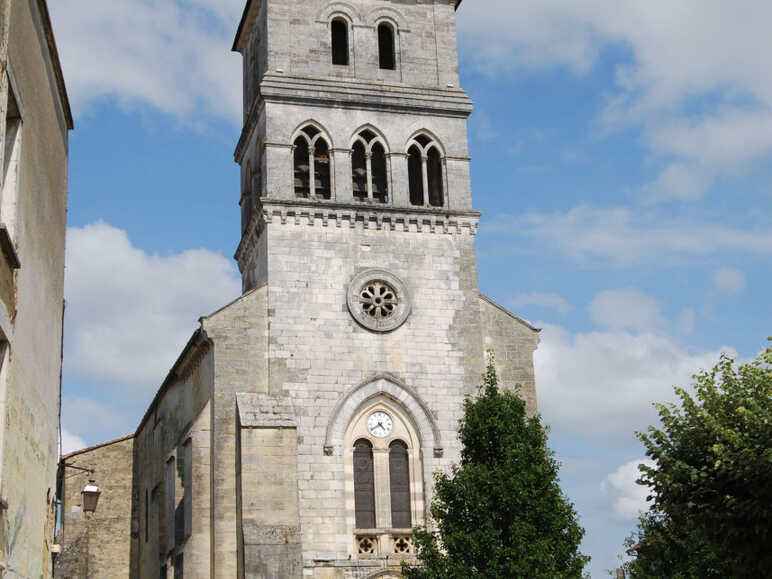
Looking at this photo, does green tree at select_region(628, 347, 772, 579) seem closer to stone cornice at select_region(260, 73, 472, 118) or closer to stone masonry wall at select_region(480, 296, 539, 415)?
stone masonry wall at select_region(480, 296, 539, 415)

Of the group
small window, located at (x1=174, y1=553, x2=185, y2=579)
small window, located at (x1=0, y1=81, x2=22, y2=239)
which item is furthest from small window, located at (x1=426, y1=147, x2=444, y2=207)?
small window, located at (x1=0, y1=81, x2=22, y2=239)

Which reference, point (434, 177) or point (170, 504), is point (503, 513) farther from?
point (170, 504)

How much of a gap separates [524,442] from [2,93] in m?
14.4

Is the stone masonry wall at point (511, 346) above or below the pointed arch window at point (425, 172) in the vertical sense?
below

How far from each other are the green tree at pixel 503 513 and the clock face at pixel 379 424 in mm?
5953

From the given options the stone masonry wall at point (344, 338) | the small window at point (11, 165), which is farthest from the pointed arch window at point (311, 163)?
the small window at point (11, 165)

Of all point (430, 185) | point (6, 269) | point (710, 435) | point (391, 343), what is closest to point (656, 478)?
point (710, 435)

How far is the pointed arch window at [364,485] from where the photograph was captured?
90.1 feet

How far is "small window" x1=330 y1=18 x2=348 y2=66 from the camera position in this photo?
107 feet

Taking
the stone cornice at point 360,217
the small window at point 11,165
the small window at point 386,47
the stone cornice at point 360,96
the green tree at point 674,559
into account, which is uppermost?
the small window at point 386,47

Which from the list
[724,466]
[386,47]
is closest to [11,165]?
[724,466]

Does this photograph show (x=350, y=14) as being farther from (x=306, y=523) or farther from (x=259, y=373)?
(x=306, y=523)

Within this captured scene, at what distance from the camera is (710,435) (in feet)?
54.2

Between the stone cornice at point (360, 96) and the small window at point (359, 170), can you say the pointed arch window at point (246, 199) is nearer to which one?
the stone cornice at point (360, 96)
